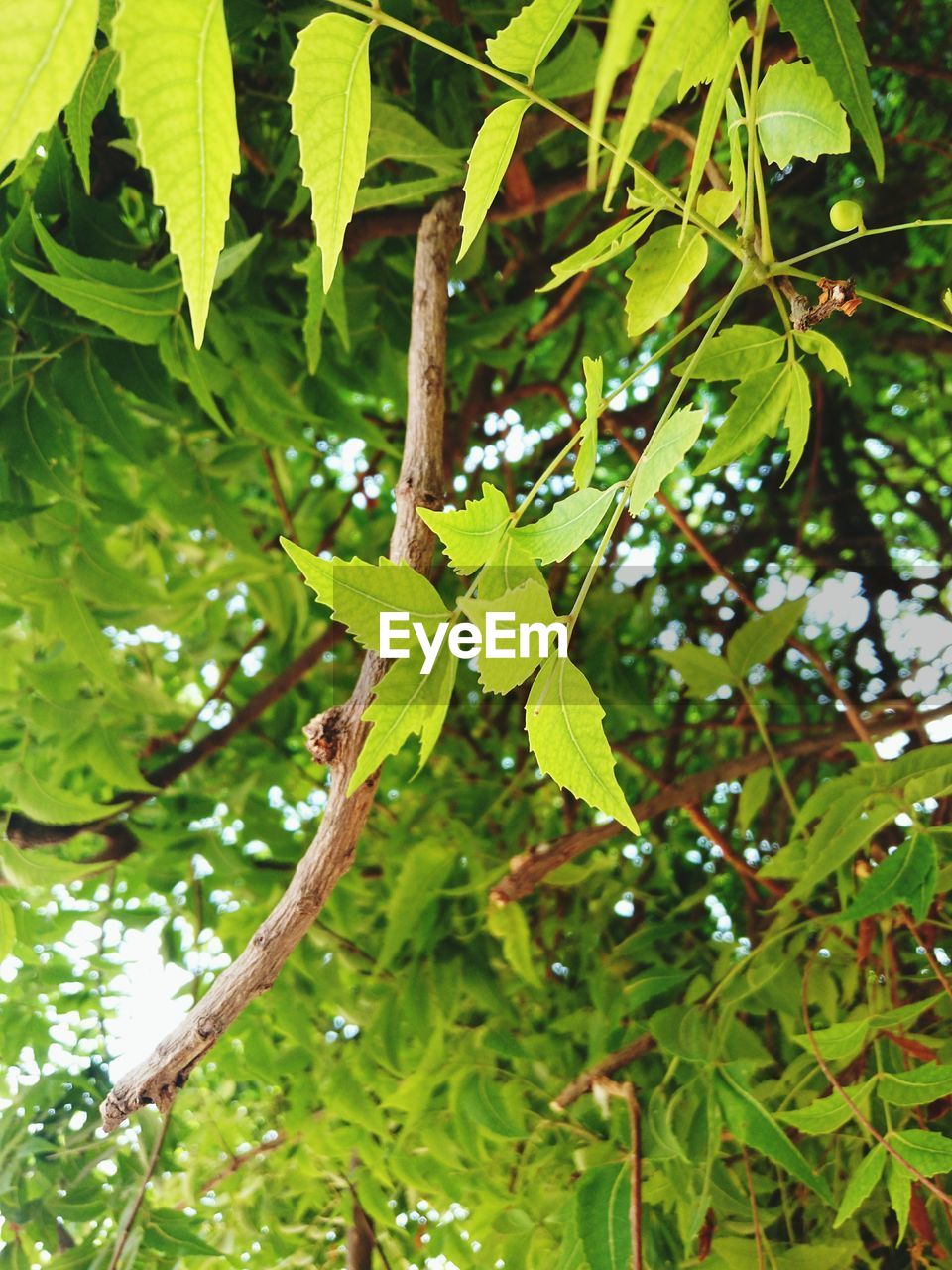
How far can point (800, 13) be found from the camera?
327mm

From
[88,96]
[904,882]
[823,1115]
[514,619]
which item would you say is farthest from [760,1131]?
[88,96]

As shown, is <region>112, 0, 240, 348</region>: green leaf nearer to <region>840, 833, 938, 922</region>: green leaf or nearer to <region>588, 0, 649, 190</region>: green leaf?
<region>588, 0, 649, 190</region>: green leaf

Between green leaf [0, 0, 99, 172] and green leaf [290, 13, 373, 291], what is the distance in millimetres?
70

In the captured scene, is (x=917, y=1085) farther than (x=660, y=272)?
Yes

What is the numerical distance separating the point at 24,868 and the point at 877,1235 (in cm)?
66

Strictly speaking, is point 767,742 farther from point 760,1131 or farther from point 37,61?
point 37,61

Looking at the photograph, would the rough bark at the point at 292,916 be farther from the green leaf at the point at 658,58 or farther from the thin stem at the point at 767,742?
the thin stem at the point at 767,742

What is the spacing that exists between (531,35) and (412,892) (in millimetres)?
595

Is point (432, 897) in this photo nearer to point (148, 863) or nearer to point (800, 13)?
point (148, 863)

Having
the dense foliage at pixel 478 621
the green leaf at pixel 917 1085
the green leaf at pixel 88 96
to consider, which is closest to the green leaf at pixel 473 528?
the dense foliage at pixel 478 621

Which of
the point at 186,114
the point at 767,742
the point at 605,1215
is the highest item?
the point at 767,742

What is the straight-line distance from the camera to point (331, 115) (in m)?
0.28

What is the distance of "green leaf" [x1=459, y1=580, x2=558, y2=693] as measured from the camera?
0.34 meters

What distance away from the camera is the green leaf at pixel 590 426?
346 millimetres
